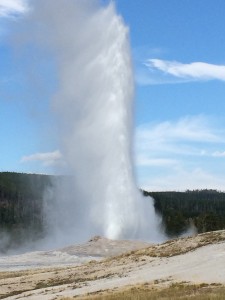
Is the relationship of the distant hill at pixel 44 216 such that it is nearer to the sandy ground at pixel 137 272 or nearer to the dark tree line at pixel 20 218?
the dark tree line at pixel 20 218

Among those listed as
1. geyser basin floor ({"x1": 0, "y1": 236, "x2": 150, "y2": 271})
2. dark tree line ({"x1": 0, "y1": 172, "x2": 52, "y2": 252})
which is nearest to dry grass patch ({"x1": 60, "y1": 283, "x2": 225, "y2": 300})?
geyser basin floor ({"x1": 0, "y1": 236, "x2": 150, "y2": 271})

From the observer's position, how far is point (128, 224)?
6303 cm

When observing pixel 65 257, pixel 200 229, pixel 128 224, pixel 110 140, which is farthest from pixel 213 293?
pixel 200 229

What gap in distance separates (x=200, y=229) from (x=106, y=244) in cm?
4887

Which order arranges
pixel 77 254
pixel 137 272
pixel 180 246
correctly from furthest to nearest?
pixel 77 254 < pixel 180 246 < pixel 137 272

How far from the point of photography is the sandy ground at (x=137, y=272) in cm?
2734

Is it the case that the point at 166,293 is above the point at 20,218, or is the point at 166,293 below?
below

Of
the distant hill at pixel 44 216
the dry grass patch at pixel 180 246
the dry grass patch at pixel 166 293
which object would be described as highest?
the distant hill at pixel 44 216

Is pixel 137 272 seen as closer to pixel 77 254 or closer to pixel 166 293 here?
pixel 166 293

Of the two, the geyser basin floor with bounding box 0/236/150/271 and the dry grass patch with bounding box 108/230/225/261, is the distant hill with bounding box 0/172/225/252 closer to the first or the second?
the geyser basin floor with bounding box 0/236/150/271

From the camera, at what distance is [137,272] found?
103 feet

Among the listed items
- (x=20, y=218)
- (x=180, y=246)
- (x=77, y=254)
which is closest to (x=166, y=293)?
(x=180, y=246)

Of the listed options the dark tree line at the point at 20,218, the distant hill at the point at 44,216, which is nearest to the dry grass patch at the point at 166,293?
the distant hill at the point at 44,216

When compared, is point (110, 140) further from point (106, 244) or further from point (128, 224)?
point (106, 244)
